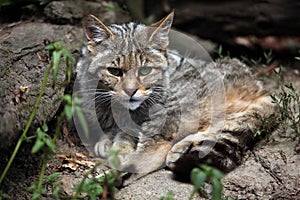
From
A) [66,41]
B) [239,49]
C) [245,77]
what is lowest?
[239,49]

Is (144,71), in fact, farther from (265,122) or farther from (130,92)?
(265,122)

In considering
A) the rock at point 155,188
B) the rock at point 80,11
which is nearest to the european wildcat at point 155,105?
the rock at point 155,188

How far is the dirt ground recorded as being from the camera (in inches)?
134

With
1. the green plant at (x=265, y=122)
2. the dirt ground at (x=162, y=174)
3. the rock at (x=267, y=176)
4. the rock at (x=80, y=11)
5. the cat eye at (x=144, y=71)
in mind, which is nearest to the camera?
the dirt ground at (x=162, y=174)

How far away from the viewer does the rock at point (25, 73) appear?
3.29 meters

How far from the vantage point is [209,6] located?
19.6 ft

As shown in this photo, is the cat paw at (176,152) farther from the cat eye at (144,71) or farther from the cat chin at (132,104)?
the cat eye at (144,71)

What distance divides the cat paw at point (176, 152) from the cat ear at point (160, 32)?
821mm

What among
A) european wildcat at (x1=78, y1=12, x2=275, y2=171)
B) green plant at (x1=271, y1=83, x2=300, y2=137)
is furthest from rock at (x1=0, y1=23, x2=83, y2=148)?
green plant at (x1=271, y1=83, x2=300, y2=137)

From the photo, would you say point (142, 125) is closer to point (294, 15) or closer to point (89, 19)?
point (89, 19)

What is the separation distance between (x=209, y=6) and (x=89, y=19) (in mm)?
2632

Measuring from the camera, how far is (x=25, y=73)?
384 centimetres

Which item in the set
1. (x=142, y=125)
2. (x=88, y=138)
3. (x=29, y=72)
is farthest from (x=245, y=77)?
(x=29, y=72)

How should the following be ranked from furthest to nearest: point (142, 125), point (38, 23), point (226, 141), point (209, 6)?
point (209, 6) < point (38, 23) < point (142, 125) < point (226, 141)
